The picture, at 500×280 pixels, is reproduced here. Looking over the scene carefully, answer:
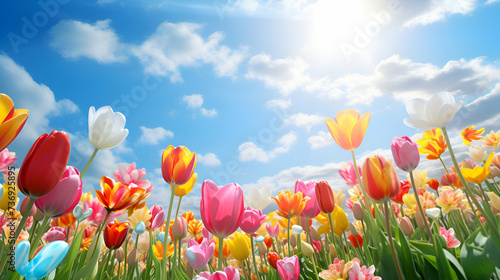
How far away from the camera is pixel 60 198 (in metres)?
1.06

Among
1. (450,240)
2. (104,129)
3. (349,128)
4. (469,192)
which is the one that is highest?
(104,129)

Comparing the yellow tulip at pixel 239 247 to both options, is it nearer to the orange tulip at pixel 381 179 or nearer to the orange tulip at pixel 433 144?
the orange tulip at pixel 381 179

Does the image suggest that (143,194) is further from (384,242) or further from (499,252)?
(499,252)

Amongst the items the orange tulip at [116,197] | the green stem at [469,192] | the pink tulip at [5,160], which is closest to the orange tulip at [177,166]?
the orange tulip at [116,197]

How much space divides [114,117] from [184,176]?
47 cm

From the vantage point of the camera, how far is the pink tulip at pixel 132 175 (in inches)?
91.8

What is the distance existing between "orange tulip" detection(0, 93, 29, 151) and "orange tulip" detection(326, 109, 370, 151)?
1.53m

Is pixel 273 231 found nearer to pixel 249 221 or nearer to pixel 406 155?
pixel 249 221

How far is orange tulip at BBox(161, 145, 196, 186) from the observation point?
138 centimetres

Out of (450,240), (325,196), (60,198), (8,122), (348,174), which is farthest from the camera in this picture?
(348,174)

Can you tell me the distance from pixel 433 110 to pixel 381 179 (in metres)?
0.55

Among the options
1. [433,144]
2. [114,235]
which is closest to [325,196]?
[433,144]

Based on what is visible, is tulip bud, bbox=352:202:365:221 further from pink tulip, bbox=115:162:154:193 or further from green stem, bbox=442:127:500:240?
pink tulip, bbox=115:162:154:193

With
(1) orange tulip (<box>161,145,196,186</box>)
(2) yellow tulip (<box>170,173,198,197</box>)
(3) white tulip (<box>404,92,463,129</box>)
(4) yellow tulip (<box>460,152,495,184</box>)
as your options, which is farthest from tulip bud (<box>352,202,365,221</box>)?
(1) orange tulip (<box>161,145,196,186</box>)
